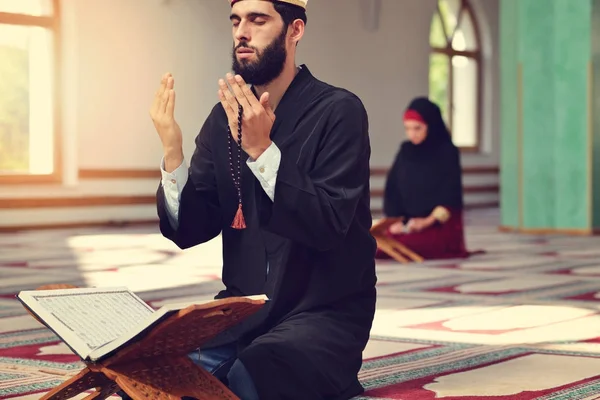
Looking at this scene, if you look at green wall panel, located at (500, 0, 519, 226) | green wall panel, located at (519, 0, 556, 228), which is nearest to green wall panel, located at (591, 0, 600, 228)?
green wall panel, located at (519, 0, 556, 228)

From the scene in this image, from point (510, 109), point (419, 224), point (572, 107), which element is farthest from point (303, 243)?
point (510, 109)

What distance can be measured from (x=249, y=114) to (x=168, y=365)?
0.53 metres

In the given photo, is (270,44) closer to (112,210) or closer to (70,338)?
(70,338)

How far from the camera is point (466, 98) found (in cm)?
1590

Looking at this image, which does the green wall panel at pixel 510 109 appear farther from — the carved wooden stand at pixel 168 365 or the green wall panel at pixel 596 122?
the carved wooden stand at pixel 168 365

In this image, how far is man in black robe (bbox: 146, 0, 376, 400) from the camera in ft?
8.09

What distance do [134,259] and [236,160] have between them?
16.6ft

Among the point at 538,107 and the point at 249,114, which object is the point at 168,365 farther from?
the point at 538,107

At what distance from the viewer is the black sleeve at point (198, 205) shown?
8.73 ft

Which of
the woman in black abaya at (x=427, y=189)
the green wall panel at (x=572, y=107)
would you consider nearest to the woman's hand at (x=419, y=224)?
the woman in black abaya at (x=427, y=189)

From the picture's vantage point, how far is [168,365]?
2.29 metres

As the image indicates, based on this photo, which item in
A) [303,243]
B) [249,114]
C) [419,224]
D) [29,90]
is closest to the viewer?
[249,114]

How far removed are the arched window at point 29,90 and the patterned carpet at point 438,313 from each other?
1881 millimetres

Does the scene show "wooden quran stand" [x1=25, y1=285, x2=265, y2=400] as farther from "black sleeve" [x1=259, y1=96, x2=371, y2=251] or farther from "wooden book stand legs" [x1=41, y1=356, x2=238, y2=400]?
"black sleeve" [x1=259, y1=96, x2=371, y2=251]
